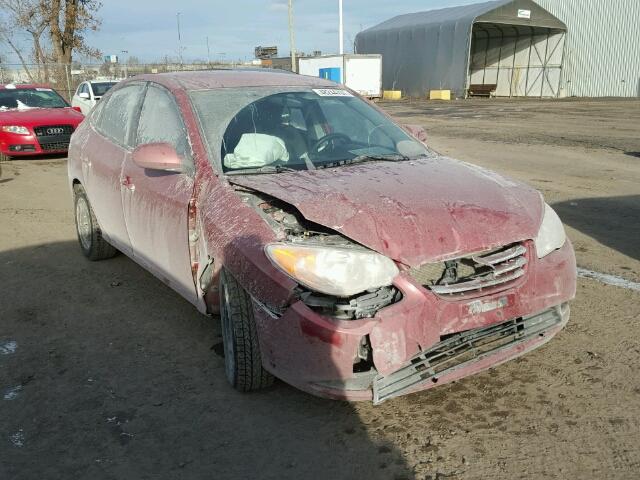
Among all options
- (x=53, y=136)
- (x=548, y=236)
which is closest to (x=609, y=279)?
(x=548, y=236)

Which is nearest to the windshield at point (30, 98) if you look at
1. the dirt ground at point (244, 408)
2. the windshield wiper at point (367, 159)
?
the dirt ground at point (244, 408)

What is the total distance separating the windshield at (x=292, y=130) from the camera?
3.85 m

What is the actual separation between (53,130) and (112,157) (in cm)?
894

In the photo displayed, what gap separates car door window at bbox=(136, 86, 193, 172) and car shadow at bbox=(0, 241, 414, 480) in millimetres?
1223

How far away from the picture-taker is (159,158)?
370 cm

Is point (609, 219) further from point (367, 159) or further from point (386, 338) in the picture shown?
point (386, 338)

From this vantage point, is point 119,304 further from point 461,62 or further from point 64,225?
point 461,62

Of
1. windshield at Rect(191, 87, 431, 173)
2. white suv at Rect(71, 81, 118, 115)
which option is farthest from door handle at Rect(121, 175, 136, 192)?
white suv at Rect(71, 81, 118, 115)

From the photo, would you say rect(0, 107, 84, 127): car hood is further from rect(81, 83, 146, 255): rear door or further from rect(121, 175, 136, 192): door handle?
rect(121, 175, 136, 192): door handle

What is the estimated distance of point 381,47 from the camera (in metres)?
43.0

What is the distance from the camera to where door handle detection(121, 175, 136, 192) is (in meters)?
4.32

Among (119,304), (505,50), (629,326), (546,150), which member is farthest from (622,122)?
(505,50)

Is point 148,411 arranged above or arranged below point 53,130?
below

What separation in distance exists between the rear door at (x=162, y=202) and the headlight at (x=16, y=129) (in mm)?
9141
